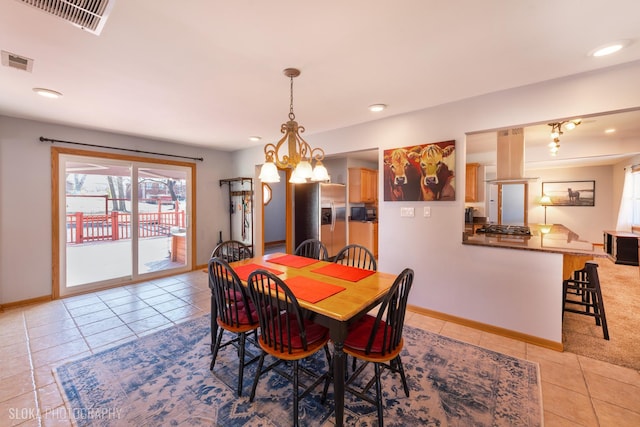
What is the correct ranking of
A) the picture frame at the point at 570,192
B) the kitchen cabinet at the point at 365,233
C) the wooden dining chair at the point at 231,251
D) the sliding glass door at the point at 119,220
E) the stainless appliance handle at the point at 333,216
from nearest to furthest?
the wooden dining chair at the point at 231,251
the sliding glass door at the point at 119,220
the stainless appliance handle at the point at 333,216
the kitchen cabinet at the point at 365,233
the picture frame at the point at 570,192

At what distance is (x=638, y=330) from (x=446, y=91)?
3207 millimetres

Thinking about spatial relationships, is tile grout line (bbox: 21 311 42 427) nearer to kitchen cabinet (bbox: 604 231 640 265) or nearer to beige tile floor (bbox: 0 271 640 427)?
beige tile floor (bbox: 0 271 640 427)

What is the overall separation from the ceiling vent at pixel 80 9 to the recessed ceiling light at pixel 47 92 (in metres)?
1.76

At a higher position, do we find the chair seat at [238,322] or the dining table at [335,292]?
the dining table at [335,292]

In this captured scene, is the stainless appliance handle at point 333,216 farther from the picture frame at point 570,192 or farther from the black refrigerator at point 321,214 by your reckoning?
the picture frame at point 570,192

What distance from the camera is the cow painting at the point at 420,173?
291cm

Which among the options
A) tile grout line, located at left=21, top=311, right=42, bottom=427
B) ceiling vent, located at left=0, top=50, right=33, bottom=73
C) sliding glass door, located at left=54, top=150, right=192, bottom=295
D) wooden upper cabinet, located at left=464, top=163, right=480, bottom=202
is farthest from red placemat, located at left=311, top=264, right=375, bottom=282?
wooden upper cabinet, located at left=464, top=163, right=480, bottom=202

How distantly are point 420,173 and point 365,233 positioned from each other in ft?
10.1

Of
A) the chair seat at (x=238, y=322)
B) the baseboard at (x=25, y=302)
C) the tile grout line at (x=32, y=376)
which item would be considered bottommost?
the tile grout line at (x=32, y=376)

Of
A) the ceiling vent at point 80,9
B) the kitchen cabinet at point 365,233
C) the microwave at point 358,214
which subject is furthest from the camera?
the microwave at point 358,214

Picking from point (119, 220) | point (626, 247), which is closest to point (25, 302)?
point (119, 220)

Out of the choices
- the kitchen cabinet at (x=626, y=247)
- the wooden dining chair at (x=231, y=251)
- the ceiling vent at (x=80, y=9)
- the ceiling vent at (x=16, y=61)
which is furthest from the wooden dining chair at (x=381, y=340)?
the kitchen cabinet at (x=626, y=247)

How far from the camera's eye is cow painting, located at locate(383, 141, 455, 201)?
291 centimetres

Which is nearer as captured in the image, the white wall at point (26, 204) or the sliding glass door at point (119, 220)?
the white wall at point (26, 204)
